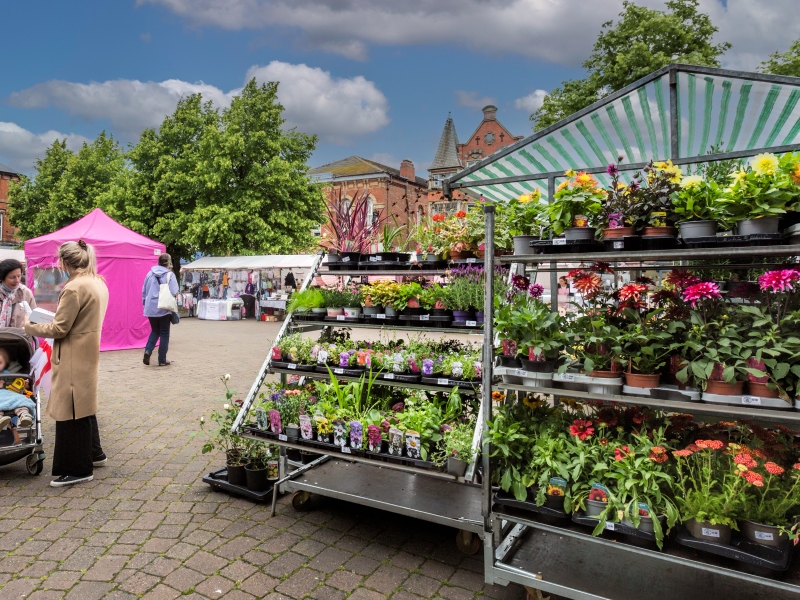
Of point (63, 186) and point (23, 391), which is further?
point (63, 186)

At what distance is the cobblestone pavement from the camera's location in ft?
9.67

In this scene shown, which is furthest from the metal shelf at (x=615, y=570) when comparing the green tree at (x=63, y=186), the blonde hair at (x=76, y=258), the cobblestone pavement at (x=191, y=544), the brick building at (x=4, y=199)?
the brick building at (x=4, y=199)

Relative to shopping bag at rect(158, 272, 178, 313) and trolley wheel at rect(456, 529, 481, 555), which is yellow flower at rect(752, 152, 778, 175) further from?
shopping bag at rect(158, 272, 178, 313)

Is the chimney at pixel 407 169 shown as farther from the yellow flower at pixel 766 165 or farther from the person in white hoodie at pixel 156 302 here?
the yellow flower at pixel 766 165

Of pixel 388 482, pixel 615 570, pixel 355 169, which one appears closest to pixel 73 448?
pixel 388 482

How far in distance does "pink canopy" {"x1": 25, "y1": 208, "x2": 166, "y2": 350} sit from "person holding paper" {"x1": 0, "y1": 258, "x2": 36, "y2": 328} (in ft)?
19.0

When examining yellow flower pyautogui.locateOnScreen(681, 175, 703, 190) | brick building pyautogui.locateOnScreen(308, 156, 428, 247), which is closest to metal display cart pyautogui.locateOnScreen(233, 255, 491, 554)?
yellow flower pyautogui.locateOnScreen(681, 175, 703, 190)

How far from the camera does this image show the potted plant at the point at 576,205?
2764mm

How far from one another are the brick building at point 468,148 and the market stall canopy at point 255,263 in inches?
959

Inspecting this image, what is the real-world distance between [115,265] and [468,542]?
1039 centimetres

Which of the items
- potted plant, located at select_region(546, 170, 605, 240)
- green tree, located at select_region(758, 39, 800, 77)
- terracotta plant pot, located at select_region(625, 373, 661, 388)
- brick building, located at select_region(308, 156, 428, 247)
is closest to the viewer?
terracotta plant pot, located at select_region(625, 373, 661, 388)

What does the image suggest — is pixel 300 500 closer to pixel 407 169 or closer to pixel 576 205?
pixel 576 205

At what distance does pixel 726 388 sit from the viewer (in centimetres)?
239

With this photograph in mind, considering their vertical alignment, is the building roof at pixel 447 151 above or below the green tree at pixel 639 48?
above
